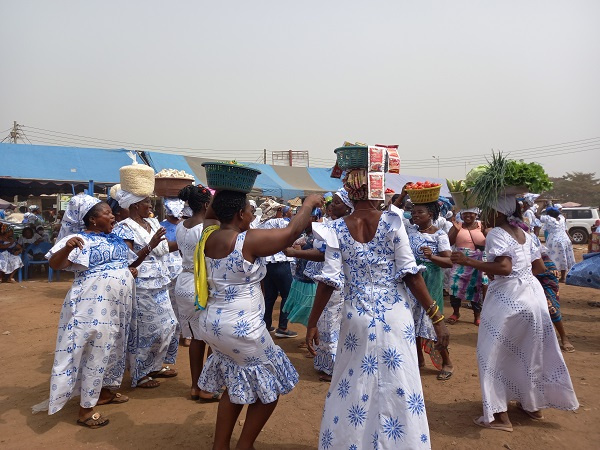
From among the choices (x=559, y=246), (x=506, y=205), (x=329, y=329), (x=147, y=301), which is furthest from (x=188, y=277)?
(x=559, y=246)

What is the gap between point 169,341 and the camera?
5.21 metres

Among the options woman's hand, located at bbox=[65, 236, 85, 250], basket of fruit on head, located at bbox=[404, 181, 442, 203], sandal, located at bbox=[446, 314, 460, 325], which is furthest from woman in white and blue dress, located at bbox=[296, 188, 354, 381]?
sandal, located at bbox=[446, 314, 460, 325]

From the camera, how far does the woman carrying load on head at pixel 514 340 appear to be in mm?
3973

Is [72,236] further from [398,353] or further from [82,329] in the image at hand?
[398,353]

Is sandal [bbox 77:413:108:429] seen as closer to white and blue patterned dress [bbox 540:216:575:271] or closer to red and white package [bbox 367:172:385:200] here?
red and white package [bbox 367:172:385:200]

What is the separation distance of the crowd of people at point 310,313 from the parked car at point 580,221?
2059 centimetres

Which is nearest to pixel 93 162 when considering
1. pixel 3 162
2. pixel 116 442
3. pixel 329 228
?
pixel 3 162

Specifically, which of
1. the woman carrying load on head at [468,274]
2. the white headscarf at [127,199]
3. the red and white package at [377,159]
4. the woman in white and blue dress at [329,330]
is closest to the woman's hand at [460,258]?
the red and white package at [377,159]

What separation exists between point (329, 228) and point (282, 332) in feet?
14.9

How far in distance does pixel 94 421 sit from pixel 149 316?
46.5 inches

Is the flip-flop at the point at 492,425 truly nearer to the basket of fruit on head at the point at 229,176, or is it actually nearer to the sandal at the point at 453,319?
the basket of fruit on head at the point at 229,176

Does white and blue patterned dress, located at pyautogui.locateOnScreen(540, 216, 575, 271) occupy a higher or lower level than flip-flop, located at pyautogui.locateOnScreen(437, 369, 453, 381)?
higher

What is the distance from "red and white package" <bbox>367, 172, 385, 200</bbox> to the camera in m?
3.12

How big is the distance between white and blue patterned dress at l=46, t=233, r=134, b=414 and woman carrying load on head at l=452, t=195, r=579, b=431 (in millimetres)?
3156
